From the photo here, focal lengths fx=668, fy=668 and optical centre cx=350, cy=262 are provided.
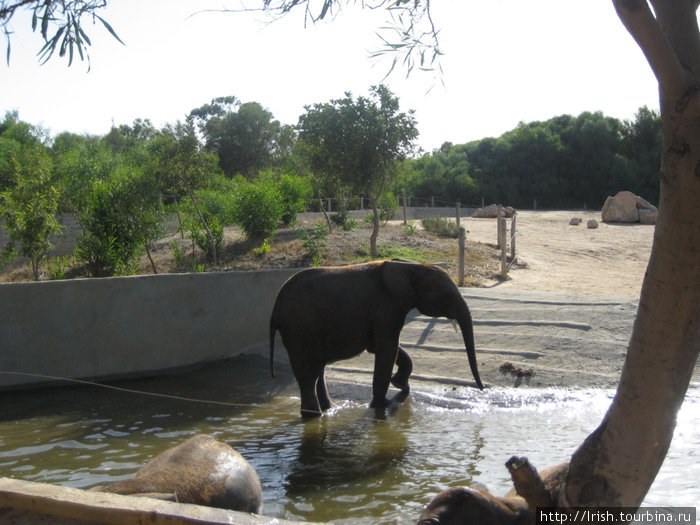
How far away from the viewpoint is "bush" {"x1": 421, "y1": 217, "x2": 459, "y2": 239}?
24375 mm

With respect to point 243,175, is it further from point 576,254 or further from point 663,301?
point 663,301

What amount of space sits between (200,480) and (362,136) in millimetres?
17532

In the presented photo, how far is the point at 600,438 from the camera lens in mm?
3025

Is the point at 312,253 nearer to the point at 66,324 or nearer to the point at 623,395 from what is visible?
the point at 66,324

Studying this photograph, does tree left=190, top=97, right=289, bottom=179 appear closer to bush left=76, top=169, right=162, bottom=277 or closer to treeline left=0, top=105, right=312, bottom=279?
treeline left=0, top=105, right=312, bottom=279

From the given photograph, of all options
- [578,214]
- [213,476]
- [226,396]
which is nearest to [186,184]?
[226,396]

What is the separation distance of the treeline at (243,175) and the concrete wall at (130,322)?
22.4ft

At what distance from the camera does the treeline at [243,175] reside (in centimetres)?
1827

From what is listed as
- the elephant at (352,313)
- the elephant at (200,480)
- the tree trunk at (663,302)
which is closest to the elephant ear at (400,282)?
the elephant at (352,313)

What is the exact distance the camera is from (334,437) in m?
7.86

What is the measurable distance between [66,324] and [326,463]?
575 centimetres

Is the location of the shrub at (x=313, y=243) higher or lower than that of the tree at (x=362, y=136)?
lower

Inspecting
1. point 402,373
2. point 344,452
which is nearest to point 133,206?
point 402,373

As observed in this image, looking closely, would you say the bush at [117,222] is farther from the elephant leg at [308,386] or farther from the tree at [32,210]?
the elephant leg at [308,386]
